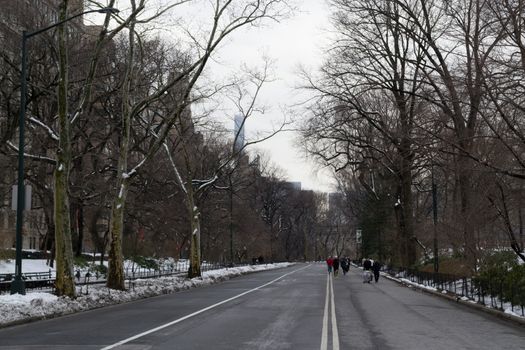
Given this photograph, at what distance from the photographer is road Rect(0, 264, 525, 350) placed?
11.8 metres

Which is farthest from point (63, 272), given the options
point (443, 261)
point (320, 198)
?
point (320, 198)

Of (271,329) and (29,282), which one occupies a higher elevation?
(29,282)

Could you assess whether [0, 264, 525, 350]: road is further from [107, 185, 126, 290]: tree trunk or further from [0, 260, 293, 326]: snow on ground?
[107, 185, 126, 290]: tree trunk

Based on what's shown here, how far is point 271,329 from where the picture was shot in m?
14.2

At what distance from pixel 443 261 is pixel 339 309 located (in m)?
27.9

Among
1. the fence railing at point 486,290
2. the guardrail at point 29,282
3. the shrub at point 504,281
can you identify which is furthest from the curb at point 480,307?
the guardrail at point 29,282

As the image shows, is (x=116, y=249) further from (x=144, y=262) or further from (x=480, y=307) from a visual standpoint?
(x=144, y=262)

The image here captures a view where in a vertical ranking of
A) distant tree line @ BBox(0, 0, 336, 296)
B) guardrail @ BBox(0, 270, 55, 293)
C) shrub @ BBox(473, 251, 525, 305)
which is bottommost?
guardrail @ BBox(0, 270, 55, 293)

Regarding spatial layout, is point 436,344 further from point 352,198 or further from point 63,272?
point 352,198

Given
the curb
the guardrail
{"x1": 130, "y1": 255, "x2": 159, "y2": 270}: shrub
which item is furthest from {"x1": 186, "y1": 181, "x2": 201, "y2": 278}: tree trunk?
{"x1": 130, "y1": 255, "x2": 159, "y2": 270}: shrub

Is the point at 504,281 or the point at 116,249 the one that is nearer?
the point at 504,281

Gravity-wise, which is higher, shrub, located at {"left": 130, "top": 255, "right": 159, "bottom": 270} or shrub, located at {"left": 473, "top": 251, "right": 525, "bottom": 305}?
shrub, located at {"left": 473, "top": 251, "right": 525, "bottom": 305}

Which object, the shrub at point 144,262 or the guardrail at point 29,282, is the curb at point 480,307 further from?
the shrub at point 144,262

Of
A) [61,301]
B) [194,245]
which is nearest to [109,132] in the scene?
[194,245]
